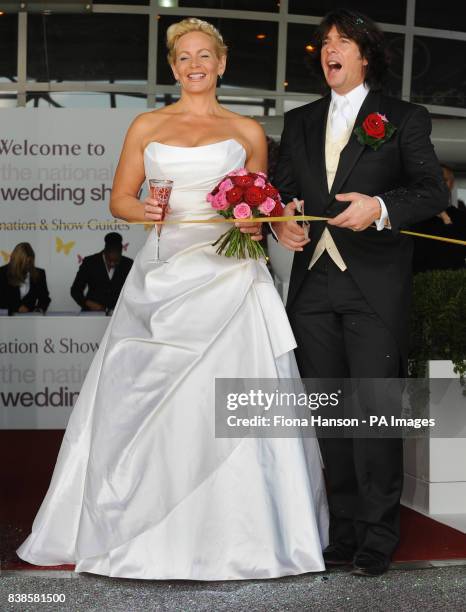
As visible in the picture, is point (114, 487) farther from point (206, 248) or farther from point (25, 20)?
point (25, 20)

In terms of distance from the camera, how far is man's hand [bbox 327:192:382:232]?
3598 millimetres

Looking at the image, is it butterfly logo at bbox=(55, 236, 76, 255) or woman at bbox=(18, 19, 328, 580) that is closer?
woman at bbox=(18, 19, 328, 580)

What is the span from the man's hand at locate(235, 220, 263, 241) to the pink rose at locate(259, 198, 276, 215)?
102mm

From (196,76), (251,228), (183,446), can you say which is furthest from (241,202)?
(183,446)

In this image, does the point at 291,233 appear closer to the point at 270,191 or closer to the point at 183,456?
the point at 270,191

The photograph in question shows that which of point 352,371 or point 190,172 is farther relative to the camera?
point 190,172

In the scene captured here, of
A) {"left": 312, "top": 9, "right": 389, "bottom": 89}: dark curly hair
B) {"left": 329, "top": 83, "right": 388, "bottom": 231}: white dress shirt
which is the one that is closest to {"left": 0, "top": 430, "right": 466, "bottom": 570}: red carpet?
{"left": 329, "top": 83, "right": 388, "bottom": 231}: white dress shirt

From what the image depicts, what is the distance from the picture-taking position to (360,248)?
3.85 meters

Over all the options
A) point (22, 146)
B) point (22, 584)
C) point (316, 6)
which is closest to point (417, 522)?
point (22, 584)

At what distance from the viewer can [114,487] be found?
376 cm

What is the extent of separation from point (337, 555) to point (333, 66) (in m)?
2.01

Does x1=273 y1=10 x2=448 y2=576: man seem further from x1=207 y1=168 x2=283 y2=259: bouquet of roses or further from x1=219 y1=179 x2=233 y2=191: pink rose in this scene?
x1=219 y1=179 x2=233 y2=191: pink rose

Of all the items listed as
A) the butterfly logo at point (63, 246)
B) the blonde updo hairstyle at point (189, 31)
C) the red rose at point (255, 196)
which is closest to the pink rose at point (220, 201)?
the red rose at point (255, 196)

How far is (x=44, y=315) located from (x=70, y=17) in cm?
373
